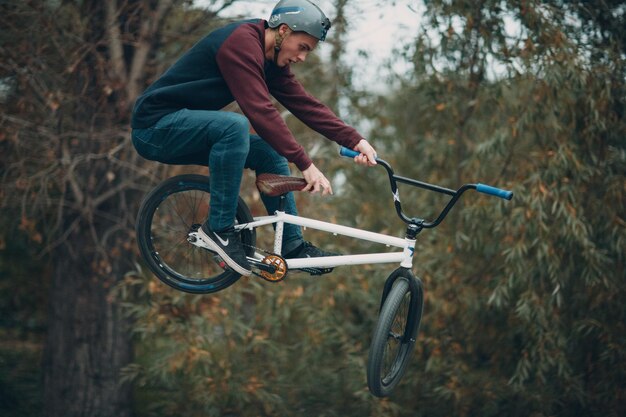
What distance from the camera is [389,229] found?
7.02 m

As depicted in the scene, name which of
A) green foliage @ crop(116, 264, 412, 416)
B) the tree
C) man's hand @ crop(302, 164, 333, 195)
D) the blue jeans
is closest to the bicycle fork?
man's hand @ crop(302, 164, 333, 195)

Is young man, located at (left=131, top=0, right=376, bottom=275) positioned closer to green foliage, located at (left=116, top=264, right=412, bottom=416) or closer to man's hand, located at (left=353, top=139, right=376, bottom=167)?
man's hand, located at (left=353, top=139, right=376, bottom=167)

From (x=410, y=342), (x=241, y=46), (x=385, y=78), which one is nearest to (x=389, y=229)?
(x=385, y=78)

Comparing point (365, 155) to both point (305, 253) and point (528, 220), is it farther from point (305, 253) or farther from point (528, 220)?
point (528, 220)

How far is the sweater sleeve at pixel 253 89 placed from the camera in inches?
126

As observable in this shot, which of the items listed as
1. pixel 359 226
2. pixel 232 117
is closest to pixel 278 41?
pixel 232 117

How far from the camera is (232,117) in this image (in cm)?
326

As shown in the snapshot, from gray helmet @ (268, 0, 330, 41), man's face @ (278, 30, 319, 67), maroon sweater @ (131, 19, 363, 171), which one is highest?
gray helmet @ (268, 0, 330, 41)

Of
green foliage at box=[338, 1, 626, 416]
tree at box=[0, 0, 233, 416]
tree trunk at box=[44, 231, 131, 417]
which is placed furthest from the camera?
tree trunk at box=[44, 231, 131, 417]

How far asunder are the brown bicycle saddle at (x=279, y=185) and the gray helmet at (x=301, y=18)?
26.5 inches

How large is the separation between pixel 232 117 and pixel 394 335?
4.38 ft

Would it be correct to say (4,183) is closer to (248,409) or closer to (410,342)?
(248,409)

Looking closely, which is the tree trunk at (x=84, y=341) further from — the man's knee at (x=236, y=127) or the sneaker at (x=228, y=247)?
the man's knee at (x=236, y=127)

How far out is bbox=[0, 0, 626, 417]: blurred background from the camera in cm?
559
